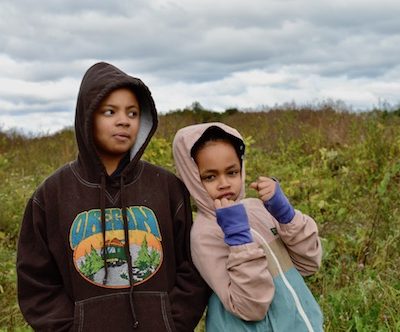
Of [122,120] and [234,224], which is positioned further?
[122,120]

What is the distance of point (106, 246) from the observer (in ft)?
8.14

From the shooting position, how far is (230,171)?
8.32 ft

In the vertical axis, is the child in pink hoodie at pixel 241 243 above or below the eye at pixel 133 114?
below

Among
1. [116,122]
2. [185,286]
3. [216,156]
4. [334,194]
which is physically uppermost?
[116,122]

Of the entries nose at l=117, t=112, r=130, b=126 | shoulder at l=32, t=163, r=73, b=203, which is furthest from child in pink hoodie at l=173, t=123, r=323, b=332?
shoulder at l=32, t=163, r=73, b=203

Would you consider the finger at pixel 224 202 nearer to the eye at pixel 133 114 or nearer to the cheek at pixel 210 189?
the cheek at pixel 210 189

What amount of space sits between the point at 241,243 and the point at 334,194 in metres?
4.72

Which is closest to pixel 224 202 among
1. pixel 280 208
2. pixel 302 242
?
pixel 280 208

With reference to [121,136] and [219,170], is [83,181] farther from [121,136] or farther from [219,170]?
[219,170]

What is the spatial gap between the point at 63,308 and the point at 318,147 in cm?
727

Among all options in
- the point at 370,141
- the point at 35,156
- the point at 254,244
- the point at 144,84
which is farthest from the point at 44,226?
the point at 35,156

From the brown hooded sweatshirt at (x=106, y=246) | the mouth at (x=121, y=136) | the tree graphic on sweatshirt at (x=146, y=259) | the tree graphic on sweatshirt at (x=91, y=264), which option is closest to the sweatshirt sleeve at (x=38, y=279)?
the brown hooded sweatshirt at (x=106, y=246)

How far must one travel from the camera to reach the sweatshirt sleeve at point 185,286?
256cm

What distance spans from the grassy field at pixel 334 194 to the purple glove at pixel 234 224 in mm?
1636
